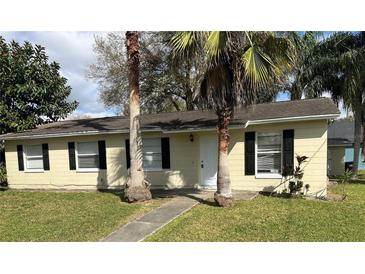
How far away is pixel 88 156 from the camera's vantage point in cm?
1331

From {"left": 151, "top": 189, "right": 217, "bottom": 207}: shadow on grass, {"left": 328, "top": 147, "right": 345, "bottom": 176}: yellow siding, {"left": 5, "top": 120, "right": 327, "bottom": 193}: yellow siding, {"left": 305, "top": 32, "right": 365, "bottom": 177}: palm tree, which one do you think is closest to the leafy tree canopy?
{"left": 5, "top": 120, "right": 327, "bottom": 193}: yellow siding

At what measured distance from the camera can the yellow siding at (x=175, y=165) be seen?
9820 mm

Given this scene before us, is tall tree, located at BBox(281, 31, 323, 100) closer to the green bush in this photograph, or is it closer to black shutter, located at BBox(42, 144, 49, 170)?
black shutter, located at BBox(42, 144, 49, 170)

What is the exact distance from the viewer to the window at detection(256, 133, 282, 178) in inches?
410

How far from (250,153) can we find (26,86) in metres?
13.7

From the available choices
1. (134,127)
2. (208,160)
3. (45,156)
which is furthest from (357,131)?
(45,156)

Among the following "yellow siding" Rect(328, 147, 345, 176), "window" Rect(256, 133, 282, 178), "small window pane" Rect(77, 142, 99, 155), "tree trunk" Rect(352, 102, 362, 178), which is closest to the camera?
"window" Rect(256, 133, 282, 178)

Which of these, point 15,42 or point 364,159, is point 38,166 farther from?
point 364,159

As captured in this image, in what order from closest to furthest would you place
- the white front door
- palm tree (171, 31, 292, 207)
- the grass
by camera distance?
the grass, palm tree (171, 31, 292, 207), the white front door

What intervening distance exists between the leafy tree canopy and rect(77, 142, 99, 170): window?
526cm

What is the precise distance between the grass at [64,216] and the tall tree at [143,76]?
12.5 metres

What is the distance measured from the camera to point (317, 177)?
32.1 ft

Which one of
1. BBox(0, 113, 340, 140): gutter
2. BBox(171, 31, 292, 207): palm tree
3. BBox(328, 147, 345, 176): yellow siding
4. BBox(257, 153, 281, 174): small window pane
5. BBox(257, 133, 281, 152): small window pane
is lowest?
BBox(328, 147, 345, 176): yellow siding
